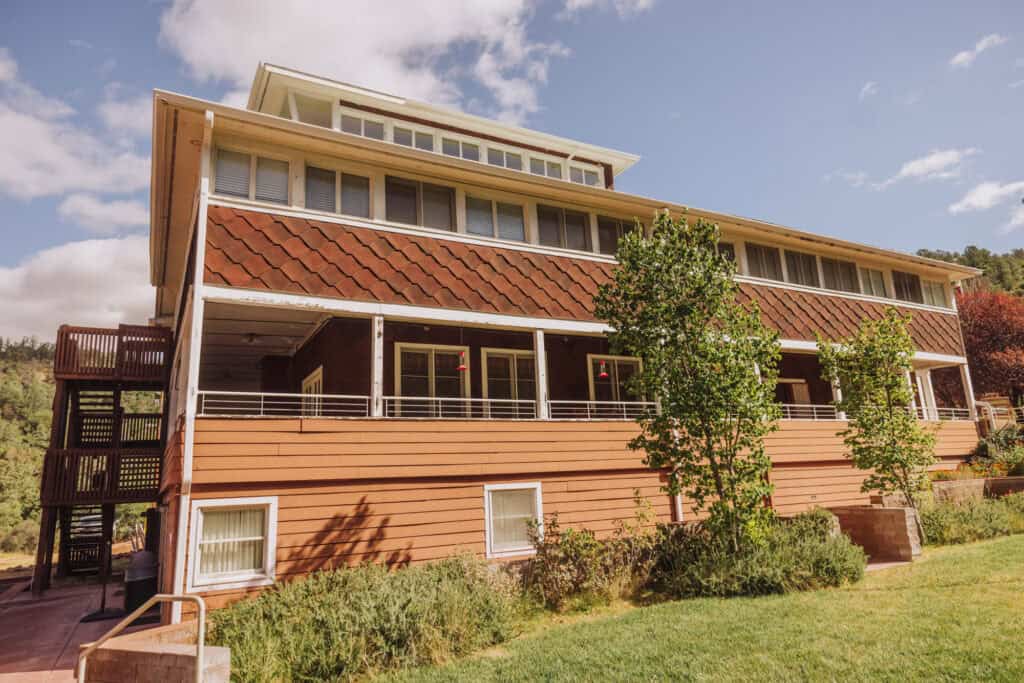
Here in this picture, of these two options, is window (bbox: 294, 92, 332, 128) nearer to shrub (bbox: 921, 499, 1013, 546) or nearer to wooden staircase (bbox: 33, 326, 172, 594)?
wooden staircase (bbox: 33, 326, 172, 594)

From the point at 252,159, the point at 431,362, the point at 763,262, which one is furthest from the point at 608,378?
the point at 252,159

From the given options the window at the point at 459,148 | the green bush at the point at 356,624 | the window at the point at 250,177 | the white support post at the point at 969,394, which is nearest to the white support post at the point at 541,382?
the green bush at the point at 356,624

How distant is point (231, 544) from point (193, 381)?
2567 mm

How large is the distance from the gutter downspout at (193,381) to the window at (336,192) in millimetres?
1770

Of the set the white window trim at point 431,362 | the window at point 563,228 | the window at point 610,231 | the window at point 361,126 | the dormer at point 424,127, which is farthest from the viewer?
the window at point 361,126

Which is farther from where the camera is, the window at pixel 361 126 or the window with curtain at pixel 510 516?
the window at pixel 361 126

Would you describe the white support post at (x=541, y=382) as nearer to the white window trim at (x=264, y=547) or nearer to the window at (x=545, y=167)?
the white window trim at (x=264, y=547)

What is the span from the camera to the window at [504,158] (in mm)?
18766

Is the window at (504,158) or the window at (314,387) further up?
the window at (504,158)

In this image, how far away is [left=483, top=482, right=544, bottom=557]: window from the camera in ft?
37.6

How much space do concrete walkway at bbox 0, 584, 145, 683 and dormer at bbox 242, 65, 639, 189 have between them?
37.2 ft

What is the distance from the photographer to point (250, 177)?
11.0 meters

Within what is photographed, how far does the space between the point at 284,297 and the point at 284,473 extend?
2959 millimetres

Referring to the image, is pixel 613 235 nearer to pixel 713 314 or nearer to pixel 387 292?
pixel 713 314
